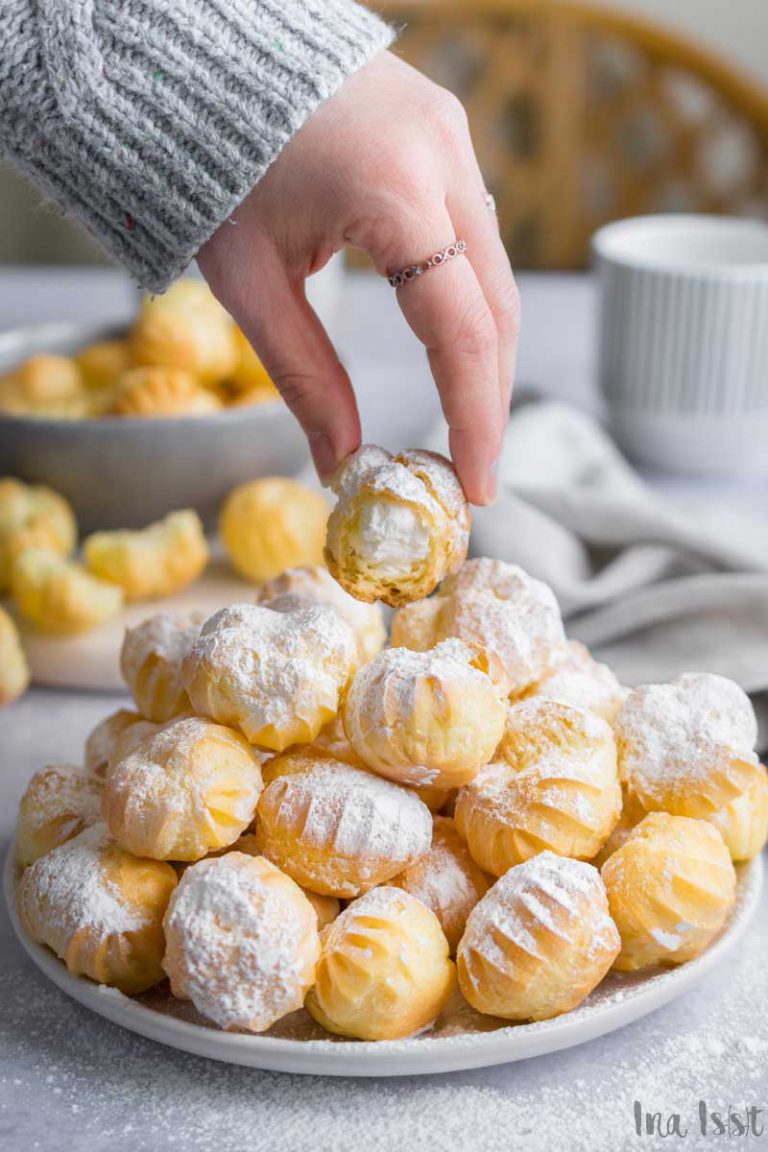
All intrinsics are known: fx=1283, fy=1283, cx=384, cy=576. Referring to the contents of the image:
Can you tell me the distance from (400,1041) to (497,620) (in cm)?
26

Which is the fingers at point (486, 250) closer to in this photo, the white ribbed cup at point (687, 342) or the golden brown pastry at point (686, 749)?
the golden brown pastry at point (686, 749)

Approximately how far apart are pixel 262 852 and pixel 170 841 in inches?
2.3

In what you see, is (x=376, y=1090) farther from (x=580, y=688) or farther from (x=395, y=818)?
(x=580, y=688)

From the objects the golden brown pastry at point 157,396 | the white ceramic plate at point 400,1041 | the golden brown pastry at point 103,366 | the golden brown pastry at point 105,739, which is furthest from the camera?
the golden brown pastry at point 103,366

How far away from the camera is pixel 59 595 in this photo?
3.79ft

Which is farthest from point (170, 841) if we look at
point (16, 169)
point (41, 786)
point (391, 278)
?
point (16, 169)

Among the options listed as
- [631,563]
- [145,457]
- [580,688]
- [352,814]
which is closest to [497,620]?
[580,688]

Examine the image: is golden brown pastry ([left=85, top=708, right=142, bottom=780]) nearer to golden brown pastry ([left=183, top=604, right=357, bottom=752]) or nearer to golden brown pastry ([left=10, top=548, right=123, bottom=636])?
golden brown pastry ([left=183, top=604, right=357, bottom=752])

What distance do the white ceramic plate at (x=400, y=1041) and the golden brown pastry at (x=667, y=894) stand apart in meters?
0.01

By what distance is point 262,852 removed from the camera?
731mm

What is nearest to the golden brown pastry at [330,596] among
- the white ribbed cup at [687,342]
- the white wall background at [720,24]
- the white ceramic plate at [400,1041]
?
the white ceramic plate at [400,1041]

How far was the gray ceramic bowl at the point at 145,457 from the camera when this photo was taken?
1300 millimetres

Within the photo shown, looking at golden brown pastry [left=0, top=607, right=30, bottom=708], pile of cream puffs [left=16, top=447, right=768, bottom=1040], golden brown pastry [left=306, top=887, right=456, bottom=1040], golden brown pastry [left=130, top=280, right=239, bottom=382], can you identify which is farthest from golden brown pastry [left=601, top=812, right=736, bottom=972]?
golden brown pastry [left=130, top=280, right=239, bottom=382]

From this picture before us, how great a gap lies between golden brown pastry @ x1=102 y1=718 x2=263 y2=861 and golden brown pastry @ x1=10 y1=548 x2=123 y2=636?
456 millimetres
